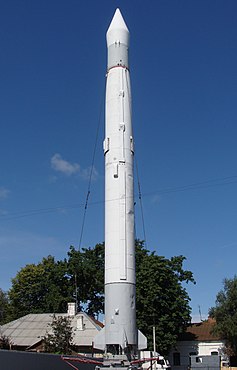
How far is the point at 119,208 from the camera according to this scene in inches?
844

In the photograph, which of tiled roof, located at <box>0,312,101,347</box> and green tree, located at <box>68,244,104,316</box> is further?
green tree, located at <box>68,244,104,316</box>

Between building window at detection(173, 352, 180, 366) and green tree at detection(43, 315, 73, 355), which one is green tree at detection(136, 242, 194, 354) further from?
green tree at detection(43, 315, 73, 355)

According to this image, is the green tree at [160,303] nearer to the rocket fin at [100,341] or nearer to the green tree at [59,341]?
the green tree at [59,341]

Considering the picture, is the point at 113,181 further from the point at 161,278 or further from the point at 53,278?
the point at 53,278

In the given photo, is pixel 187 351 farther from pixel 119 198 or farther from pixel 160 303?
pixel 119 198

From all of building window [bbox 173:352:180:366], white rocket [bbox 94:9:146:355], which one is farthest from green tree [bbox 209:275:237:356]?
white rocket [bbox 94:9:146:355]

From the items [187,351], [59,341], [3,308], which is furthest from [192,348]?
[3,308]

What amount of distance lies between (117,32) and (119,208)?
365 inches

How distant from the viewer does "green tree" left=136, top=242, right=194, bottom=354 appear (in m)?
45.6

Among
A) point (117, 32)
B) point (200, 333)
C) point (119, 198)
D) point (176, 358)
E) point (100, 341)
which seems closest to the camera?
point (100, 341)

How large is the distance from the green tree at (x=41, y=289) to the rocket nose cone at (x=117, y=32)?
121 feet

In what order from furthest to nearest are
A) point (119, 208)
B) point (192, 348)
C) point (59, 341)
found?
point (192, 348), point (59, 341), point (119, 208)

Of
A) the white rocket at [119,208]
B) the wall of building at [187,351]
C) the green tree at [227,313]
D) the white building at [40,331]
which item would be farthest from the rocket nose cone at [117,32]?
the wall of building at [187,351]

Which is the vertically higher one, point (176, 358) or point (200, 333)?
point (200, 333)
